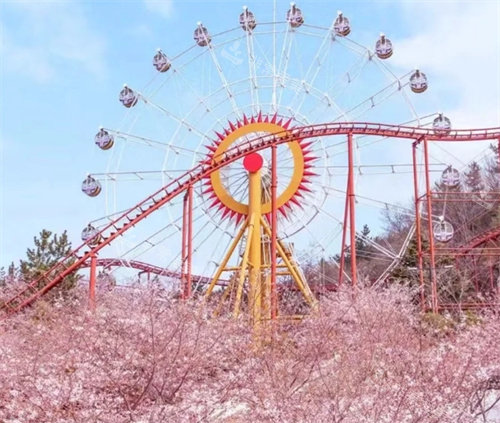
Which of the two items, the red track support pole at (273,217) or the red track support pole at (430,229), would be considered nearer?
the red track support pole at (273,217)

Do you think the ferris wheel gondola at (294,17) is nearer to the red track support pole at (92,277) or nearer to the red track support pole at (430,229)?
the red track support pole at (430,229)

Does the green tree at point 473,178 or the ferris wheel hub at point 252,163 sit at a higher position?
the green tree at point 473,178

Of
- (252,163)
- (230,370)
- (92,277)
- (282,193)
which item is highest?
(252,163)

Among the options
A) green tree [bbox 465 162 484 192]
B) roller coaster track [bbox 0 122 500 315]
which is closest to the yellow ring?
roller coaster track [bbox 0 122 500 315]

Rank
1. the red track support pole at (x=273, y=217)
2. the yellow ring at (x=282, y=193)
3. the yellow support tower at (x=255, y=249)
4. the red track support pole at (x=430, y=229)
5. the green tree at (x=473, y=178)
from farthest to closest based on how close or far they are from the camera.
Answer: the green tree at (x=473, y=178)
the yellow ring at (x=282, y=193)
the yellow support tower at (x=255, y=249)
the red track support pole at (x=430, y=229)
the red track support pole at (x=273, y=217)

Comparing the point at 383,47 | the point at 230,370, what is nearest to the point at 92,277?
A: the point at 230,370

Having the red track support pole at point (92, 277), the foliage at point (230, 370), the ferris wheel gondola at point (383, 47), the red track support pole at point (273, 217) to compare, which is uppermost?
the ferris wheel gondola at point (383, 47)

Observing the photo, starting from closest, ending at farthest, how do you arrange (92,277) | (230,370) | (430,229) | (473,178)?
(230,370), (430,229), (92,277), (473,178)

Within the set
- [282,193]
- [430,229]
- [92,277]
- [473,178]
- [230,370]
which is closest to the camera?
[230,370]

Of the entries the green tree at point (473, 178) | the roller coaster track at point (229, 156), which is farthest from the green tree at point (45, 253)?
the green tree at point (473, 178)

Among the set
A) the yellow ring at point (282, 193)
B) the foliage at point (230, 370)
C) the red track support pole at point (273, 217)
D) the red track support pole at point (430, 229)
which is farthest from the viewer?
the yellow ring at point (282, 193)

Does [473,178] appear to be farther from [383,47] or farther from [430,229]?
[430,229]

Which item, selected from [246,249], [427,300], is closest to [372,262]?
[427,300]

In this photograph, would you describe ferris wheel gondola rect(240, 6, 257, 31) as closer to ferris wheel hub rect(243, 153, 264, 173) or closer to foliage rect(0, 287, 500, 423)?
ferris wheel hub rect(243, 153, 264, 173)
